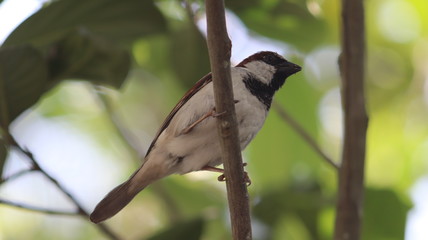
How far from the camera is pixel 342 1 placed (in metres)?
3.40

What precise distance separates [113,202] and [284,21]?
152 centimetres

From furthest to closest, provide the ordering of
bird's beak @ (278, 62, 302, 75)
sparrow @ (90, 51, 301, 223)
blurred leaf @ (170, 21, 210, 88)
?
blurred leaf @ (170, 21, 210, 88), bird's beak @ (278, 62, 302, 75), sparrow @ (90, 51, 301, 223)

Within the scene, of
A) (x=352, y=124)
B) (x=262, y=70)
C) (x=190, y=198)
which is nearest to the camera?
(x=352, y=124)

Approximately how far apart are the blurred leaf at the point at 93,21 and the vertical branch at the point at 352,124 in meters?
0.97

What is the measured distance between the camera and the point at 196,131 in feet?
11.0

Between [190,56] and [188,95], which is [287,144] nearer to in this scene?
[190,56]

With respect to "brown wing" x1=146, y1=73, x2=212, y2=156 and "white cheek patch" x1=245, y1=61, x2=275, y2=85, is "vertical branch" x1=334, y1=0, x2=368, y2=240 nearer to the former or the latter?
"white cheek patch" x1=245, y1=61, x2=275, y2=85

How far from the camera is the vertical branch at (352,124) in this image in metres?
3.18

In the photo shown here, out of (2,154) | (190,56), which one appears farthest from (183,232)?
(190,56)

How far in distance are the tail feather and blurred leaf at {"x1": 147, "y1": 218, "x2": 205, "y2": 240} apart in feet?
0.84

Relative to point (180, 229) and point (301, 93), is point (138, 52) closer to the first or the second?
point (301, 93)

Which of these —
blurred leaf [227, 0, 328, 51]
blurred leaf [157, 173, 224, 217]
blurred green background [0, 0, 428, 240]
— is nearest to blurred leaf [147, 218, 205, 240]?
blurred green background [0, 0, 428, 240]

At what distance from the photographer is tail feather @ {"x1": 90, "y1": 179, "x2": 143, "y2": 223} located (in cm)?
338

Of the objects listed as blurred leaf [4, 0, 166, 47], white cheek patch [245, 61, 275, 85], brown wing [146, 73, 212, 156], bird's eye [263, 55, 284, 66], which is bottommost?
brown wing [146, 73, 212, 156]
